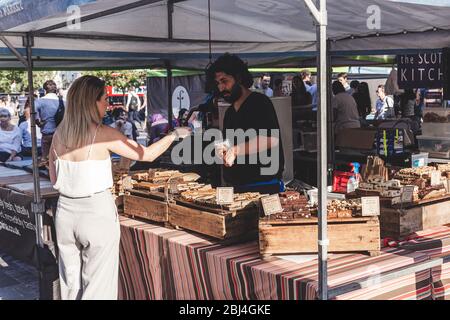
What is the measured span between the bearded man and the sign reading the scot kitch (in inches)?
174

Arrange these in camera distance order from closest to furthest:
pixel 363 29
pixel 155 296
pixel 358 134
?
pixel 155 296
pixel 363 29
pixel 358 134

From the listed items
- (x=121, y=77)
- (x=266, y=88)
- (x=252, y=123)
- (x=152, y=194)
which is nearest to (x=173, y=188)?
(x=152, y=194)

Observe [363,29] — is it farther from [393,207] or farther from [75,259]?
[75,259]

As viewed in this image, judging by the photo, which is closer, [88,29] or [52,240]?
[52,240]

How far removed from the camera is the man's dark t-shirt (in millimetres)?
3494

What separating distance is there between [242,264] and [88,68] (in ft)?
22.4

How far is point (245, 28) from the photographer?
573cm

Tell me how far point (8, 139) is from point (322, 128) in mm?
7674

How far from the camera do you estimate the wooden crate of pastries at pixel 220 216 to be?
303 cm

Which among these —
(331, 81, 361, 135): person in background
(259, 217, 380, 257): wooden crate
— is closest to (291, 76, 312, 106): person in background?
(331, 81, 361, 135): person in background

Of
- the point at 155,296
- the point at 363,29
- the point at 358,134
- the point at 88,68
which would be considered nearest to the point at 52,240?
the point at 155,296

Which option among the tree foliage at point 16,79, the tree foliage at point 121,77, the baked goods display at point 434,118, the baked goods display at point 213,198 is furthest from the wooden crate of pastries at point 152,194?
the tree foliage at point 16,79

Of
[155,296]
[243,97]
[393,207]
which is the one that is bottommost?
[155,296]

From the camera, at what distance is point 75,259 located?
3055 mm
